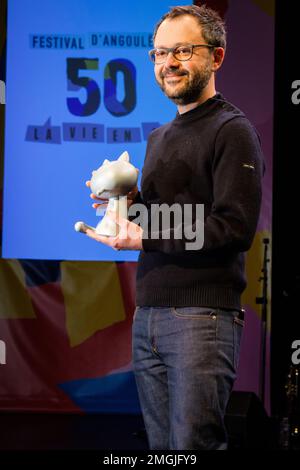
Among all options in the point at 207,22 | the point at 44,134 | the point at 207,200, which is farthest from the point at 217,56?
the point at 44,134

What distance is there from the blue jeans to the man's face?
49cm

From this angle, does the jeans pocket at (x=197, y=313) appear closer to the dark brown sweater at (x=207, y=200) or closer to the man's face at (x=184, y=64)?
the dark brown sweater at (x=207, y=200)

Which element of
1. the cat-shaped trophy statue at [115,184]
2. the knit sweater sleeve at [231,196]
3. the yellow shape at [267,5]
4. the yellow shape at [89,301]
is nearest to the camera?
the knit sweater sleeve at [231,196]

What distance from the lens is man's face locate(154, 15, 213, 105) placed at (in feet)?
5.15

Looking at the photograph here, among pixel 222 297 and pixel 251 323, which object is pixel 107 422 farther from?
pixel 222 297

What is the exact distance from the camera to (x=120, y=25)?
159 inches

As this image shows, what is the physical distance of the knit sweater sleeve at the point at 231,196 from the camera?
1454 mm

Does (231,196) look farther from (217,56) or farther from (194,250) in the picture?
(217,56)

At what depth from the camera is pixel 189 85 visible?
1583mm

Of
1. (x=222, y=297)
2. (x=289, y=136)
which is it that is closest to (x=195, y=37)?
(x=222, y=297)

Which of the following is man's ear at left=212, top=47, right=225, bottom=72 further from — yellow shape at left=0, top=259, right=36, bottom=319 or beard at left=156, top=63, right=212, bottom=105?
yellow shape at left=0, top=259, right=36, bottom=319

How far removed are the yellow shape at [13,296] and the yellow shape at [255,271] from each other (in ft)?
4.12

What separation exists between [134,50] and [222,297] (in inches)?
109

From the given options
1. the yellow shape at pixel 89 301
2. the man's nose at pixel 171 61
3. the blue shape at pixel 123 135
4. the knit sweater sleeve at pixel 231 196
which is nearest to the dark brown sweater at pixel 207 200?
the knit sweater sleeve at pixel 231 196
